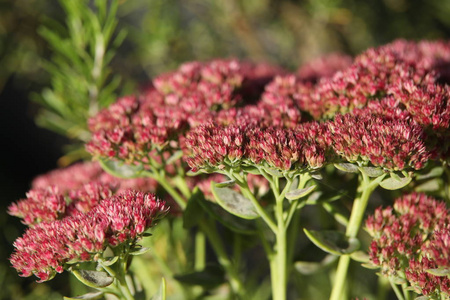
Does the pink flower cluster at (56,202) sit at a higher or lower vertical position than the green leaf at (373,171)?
lower

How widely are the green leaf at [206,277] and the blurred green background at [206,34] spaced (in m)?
0.72

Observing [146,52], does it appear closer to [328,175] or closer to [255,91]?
[255,91]

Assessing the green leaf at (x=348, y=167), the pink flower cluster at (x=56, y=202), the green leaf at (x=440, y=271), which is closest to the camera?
the green leaf at (x=440, y=271)

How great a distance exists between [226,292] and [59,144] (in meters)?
1.94

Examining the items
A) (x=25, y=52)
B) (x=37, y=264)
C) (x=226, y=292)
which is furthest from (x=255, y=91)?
(x=25, y=52)

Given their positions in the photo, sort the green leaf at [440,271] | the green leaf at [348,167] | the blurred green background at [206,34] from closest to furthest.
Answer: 1. the green leaf at [440,271]
2. the green leaf at [348,167]
3. the blurred green background at [206,34]

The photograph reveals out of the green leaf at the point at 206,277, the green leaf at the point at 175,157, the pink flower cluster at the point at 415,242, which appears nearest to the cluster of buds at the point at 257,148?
the green leaf at the point at 175,157

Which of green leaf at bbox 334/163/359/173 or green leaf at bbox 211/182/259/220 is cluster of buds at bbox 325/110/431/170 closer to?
green leaf at bbox 334/163/359/173

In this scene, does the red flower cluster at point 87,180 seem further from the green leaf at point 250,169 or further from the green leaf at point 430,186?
the green leaf at point 430,186

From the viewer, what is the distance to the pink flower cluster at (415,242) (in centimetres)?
74

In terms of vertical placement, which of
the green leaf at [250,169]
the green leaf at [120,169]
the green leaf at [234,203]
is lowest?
the green leaf at [234,203]

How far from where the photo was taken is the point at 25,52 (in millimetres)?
1778

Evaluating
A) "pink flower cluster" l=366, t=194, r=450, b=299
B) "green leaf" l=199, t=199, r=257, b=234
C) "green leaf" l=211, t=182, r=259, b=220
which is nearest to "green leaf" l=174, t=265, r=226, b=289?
"green leaf" l=199, t=199, r=257, b=234

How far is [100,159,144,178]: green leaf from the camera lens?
972 mm
